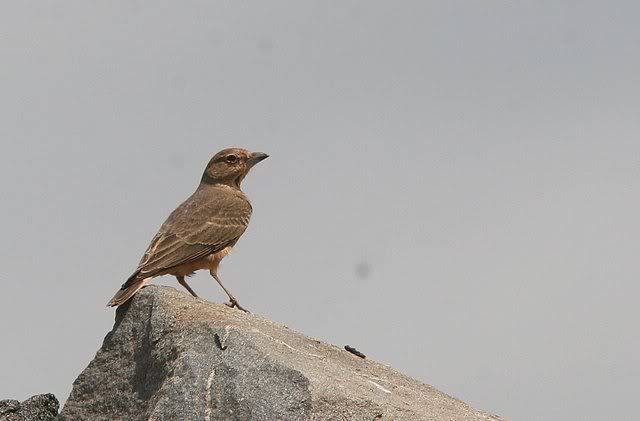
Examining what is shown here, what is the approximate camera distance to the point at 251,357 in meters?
8.09

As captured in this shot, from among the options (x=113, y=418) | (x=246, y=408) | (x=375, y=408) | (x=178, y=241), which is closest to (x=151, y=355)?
(x=113, y=418)

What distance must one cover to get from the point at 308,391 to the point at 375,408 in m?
0.55

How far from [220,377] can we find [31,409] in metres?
2.37

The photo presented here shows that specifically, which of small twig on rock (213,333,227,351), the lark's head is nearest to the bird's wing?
the lark's head

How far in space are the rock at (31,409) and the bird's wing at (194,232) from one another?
168 cm

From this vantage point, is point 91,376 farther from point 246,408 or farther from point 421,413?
point 421,413

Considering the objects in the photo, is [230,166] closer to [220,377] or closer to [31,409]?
[31,409]

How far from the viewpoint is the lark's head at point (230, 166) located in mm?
14898

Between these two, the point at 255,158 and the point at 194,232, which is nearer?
the point at 194,232

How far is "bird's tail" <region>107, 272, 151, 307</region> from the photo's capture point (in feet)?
31.6

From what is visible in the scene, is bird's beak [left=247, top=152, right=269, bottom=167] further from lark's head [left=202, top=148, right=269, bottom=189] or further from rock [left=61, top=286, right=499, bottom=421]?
rock [left=61, top=286, right=499, bottom=421]

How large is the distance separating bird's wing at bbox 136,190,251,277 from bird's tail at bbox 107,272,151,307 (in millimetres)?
228

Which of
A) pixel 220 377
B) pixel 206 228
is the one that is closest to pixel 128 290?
pixel 220 377

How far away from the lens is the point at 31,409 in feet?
31.0
